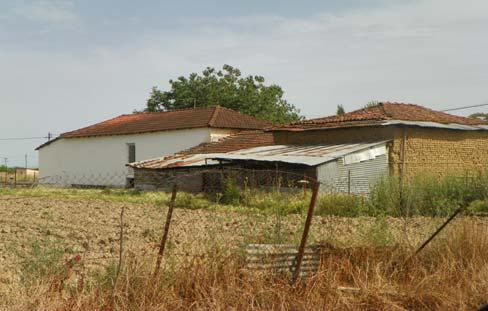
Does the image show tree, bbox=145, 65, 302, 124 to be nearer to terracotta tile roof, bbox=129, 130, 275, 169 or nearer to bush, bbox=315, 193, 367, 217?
terracotta tile roof, bbox=129, 130, 275, 169

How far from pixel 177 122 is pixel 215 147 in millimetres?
5153

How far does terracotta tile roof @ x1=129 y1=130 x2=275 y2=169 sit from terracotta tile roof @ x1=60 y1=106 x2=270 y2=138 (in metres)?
1.73

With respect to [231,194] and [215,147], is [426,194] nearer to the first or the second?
[231,194]

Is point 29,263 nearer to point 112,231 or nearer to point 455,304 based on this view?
point 455,304

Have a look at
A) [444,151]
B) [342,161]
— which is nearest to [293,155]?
[342,161]

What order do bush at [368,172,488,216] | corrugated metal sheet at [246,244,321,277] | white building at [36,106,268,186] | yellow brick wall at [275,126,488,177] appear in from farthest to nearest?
white building at [36,106,268,186] → yellow brick wall at [275,126,488,177] → bush at [368,172,488,216] → corrugated metal sheet at [246,244,321,277]

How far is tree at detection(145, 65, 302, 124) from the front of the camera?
159 ft

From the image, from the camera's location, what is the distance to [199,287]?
21.0ft

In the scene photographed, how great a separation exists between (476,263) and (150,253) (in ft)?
12.7

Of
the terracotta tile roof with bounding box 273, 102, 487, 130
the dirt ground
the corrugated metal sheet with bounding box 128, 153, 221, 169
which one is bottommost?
the dirt ground

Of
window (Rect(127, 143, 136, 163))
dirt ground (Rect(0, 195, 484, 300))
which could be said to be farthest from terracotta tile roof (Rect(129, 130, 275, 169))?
dirt ground (Rect(0, 195, 484, 300))

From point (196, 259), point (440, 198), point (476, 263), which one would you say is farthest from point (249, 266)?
point (440, 198)

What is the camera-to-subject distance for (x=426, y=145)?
23609 mm

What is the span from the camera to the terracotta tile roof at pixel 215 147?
96.5 feet
